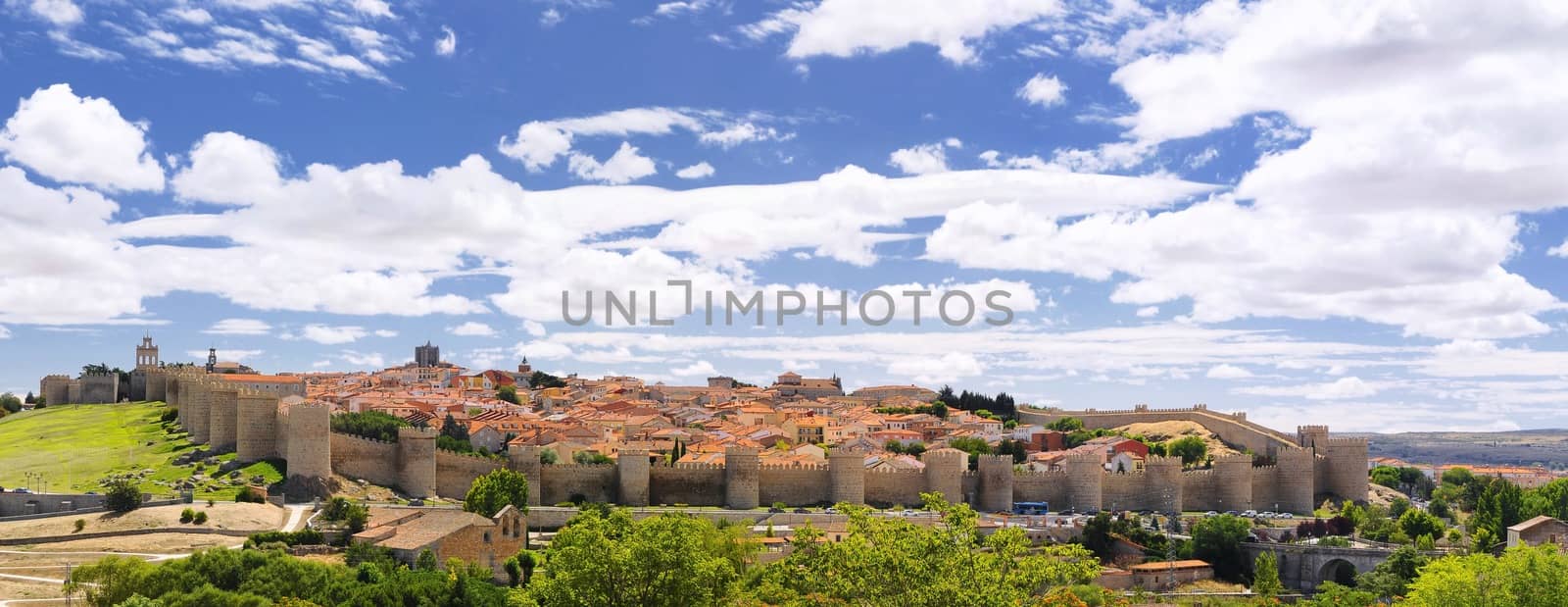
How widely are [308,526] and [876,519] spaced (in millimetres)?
Answer: 18135

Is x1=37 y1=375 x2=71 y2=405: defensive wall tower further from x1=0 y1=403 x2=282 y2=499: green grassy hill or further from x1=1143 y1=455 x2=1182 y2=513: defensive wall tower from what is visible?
x1=1143 y1=455 x2=1182 y2=513: defensive wall tower

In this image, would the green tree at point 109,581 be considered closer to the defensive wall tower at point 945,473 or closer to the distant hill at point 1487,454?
the defensive wall tower at point 945,473

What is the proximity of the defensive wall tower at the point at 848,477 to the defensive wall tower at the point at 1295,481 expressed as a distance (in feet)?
53.6

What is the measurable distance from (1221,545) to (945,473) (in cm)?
886

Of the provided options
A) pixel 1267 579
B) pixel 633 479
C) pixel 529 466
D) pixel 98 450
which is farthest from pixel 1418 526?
pixel 98 450

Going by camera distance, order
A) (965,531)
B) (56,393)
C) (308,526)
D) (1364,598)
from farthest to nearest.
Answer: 1. (56,393)
2. (1364,598)
3. (308,526)
4. (965,531)

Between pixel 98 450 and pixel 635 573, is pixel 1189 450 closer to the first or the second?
pixel 635 573

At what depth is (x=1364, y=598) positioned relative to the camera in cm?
3562

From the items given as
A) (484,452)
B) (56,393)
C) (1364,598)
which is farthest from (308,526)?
(56,393)

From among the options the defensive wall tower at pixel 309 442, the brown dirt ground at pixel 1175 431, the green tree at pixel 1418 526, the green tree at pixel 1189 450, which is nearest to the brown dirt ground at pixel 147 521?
the defensive wall tower at pixel 309 442

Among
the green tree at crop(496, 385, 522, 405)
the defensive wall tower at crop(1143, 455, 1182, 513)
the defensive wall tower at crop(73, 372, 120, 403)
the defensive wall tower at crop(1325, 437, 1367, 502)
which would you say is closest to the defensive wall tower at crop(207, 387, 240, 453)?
the defensive wall tower at crop(73, 372, 120, 403)

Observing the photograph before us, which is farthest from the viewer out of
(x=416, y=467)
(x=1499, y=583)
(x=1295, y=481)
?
(x=1295, y=481)

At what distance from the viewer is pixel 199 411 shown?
43.7m

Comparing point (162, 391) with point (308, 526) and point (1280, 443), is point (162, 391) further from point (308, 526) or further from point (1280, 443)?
point (1280, 443)
